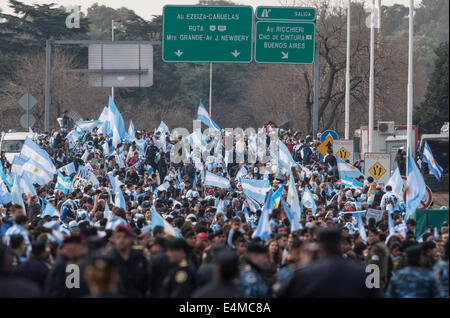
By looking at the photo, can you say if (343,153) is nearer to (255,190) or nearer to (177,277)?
(255,190)

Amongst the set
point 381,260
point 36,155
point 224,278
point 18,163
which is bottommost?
point 381,260

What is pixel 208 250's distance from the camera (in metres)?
11.2

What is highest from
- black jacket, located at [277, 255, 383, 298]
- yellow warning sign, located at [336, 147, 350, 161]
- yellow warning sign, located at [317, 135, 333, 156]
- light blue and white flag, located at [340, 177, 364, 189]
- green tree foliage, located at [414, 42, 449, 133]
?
green tree foliage, located at [414, 42, 449, 133]

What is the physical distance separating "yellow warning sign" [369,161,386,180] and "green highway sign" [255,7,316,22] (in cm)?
858

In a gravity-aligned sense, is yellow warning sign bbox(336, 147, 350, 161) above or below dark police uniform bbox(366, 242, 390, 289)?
above

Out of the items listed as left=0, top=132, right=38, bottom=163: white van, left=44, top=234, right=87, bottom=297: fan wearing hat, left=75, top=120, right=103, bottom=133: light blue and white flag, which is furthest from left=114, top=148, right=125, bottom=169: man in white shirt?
left=44, top=234, right=87, bottom=297: fan wearing hat

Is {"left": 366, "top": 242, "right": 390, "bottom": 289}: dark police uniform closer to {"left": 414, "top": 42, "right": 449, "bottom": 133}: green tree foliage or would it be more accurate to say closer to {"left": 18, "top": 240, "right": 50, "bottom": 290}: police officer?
{"left": 18, "top": 240, "right": 50, "bottom": 290}: police officer

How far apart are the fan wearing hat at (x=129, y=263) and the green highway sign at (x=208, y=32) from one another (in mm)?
23053

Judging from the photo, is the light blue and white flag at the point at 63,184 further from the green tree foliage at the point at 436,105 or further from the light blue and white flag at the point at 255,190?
the green tree foliage at the point at 436,105

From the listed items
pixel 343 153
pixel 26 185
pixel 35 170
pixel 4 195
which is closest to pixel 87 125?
pixel 343 153

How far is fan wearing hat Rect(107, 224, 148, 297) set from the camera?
923 cm

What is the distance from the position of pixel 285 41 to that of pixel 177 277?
957 inches

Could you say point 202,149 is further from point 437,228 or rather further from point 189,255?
point 189,255
